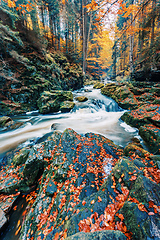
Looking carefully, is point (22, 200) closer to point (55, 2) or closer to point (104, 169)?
point (104, 169)

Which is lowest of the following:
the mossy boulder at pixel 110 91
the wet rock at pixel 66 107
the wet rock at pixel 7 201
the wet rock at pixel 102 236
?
the wet rock at pixel 7 201

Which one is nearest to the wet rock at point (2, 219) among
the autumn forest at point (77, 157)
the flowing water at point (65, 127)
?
the autumn forest at point (77, 157)

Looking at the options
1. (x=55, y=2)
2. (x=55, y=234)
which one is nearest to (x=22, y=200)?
(x=55, y=234)

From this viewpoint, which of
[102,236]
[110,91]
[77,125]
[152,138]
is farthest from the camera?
[110,91]

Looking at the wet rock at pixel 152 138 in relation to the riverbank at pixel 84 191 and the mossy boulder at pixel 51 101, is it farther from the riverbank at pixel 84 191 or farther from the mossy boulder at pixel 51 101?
the mossy boulder at pixel 51 101

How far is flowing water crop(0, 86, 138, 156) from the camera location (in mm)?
6237

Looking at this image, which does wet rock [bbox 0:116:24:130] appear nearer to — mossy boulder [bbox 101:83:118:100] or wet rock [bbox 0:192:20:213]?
wet rock [bbox 0:192:20:213]

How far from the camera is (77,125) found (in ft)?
27.2

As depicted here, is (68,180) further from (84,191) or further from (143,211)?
(143,211)

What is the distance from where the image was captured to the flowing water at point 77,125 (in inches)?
246

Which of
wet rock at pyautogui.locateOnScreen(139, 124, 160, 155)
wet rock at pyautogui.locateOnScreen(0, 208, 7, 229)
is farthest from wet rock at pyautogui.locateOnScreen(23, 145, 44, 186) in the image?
wet rock at pyautogui.locateOnScreen(139, 124, 160, 155)

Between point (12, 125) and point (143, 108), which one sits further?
point (143, 108)

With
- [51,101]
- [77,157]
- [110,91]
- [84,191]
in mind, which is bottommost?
[84,191]

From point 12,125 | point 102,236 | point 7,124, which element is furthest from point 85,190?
point 7,124
